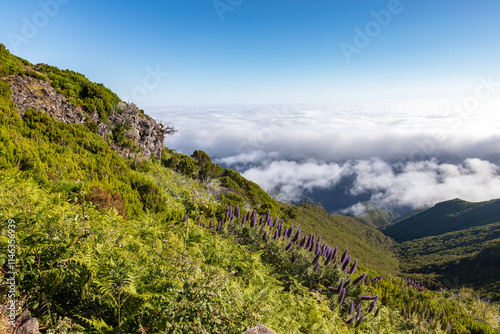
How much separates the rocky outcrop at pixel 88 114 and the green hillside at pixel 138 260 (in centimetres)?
38

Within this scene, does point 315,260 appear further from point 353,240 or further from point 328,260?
point 353,240

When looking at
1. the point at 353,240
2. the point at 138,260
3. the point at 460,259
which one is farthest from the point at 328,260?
the point at 353,240

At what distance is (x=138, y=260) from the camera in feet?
11.6

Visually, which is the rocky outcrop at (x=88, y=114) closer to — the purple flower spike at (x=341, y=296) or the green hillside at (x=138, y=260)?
the green hillside at (x=138, y=260)

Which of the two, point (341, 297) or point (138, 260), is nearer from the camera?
point (138, 260)

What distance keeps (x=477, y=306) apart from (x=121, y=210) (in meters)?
17.0

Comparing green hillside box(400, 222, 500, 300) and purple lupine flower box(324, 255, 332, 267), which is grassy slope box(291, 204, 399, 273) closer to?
green hillside box(400, 222, 500, 300)

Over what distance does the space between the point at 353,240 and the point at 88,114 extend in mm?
170785

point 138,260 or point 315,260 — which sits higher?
point 138,260

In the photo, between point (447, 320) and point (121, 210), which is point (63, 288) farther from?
point (447, 320)

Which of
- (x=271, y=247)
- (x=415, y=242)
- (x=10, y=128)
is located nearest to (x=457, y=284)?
(x=415, y=242)

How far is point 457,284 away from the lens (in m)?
95.7

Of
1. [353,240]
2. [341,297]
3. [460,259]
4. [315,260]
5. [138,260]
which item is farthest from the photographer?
[353,240]

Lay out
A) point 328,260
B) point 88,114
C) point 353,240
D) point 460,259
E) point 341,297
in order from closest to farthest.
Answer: point 341,297 → point 328,260 → point 88,114 → point 460,259 → point 353,240
